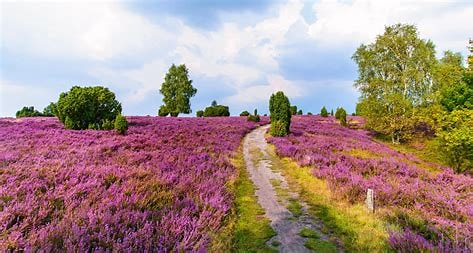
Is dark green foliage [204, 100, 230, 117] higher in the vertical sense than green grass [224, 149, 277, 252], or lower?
higher

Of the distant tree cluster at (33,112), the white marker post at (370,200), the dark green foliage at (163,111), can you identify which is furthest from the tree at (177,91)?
the white marker post at (370,200)

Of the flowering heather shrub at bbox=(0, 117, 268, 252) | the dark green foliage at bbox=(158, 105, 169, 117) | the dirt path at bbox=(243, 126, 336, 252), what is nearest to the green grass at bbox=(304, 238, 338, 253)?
the dirt path at bbox=(243, 126, 336, 252)

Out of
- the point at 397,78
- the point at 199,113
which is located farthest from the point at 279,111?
the point at 199,113

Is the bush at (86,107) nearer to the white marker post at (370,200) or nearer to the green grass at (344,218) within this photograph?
the green grass at (344,218)

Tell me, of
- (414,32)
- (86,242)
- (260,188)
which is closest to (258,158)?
(260,188)

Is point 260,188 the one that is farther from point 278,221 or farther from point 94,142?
point 94,142

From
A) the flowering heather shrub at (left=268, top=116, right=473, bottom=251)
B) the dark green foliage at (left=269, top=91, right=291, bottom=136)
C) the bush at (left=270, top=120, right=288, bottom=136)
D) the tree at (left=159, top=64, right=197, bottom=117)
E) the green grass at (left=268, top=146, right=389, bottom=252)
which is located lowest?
the green grass at (left=268, top=146, right=389, bottom=252)

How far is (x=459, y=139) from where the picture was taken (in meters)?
17.0

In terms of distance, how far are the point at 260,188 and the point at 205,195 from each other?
3.83 metres

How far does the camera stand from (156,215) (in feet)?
20.3

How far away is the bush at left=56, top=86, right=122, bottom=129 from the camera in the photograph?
22.2 metres

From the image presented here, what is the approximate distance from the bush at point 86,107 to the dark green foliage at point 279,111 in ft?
49.6

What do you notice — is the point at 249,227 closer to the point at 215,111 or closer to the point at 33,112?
the point at 215,111

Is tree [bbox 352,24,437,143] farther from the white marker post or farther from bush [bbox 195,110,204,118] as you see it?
bush [bbox 195,110,204,118]
